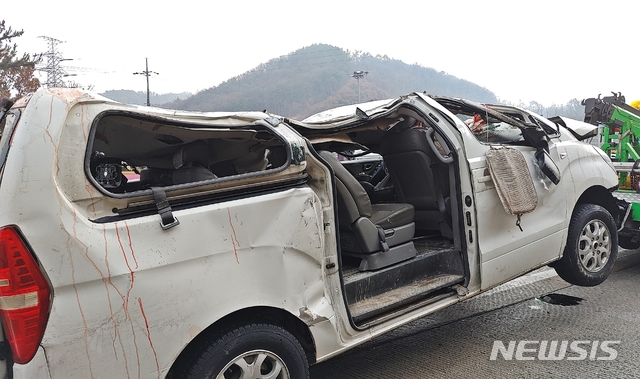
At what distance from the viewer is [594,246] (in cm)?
448

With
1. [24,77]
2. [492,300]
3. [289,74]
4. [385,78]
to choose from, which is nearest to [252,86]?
[289,74]

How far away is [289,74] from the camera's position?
3406 inches

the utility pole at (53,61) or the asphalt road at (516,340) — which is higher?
the utility pole at (53,61)

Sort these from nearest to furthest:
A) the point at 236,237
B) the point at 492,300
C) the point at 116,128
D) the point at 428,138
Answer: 1. the point at 236,237
2. the point at 116,128
3. the point at 428,138
4. the point at 492,300

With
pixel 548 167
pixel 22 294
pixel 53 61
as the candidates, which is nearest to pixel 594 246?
pixel 548 167

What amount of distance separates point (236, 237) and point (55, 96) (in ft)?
3.25

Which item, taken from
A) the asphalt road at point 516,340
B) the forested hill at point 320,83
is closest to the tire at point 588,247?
the asphalt road at point 516,340

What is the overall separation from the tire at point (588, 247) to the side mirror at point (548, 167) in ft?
1.90

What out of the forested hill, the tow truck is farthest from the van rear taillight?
the forested hill

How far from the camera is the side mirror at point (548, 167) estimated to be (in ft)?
13.0

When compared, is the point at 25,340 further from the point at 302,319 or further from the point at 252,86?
the point at 252,86

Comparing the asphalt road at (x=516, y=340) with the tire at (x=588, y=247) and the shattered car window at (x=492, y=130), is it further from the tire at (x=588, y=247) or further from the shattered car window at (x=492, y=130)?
the shattered car window at (x=492, y=130)

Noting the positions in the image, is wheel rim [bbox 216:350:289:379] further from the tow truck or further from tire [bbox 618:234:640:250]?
the tow truck

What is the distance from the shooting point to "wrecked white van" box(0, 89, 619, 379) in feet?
6.36
